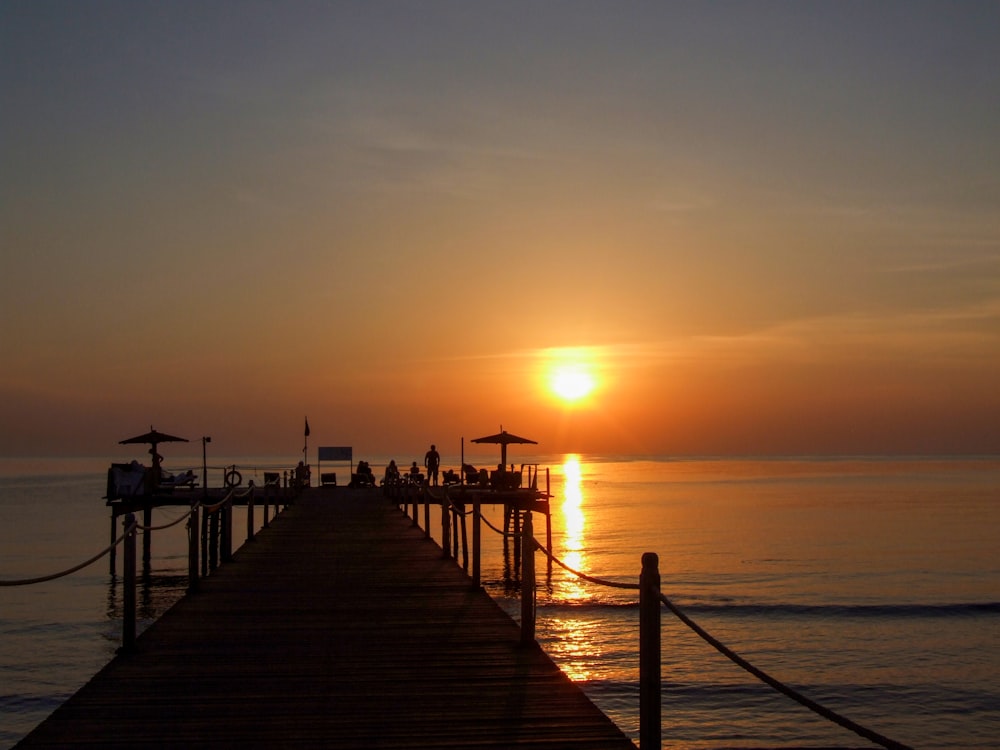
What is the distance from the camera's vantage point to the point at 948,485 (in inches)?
4429

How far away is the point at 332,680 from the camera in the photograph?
8273mm

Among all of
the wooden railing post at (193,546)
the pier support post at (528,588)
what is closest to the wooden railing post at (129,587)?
the wooden railing post at (193,546)

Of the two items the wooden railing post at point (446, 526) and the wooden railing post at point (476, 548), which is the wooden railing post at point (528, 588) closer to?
the wooden railing post at point (476, 548)

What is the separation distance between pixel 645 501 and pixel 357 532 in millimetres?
67389

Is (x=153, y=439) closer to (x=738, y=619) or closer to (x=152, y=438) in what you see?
(x=152, y=438)

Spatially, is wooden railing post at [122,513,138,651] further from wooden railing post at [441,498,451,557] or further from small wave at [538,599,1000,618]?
small wave at [538,599,1000,618]

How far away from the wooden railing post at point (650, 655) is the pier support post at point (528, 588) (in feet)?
9.62

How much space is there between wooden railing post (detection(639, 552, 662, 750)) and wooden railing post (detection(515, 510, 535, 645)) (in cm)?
296

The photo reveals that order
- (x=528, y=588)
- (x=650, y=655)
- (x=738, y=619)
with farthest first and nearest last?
(x=738, y=619) → (x=528, y=588) → (x=650, y=655)

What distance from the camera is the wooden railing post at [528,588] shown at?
31.5ft

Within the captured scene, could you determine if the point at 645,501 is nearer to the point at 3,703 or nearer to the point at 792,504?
the point at 792,504

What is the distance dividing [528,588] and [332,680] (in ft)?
8.34

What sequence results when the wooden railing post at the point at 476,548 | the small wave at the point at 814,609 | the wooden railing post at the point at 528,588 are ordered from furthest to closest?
the small wave at the point at 814,609, the wooden railing post at the point at 476,548, the wooden railing post at the point at 528,588

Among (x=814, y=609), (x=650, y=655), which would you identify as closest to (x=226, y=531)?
(x=650, y=655)
